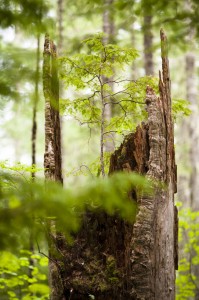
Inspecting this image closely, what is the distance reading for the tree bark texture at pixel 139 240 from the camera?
14.1 ft

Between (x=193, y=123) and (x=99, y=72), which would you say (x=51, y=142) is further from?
(x=193, y=123)

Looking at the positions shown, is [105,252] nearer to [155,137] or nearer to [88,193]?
[155,137]

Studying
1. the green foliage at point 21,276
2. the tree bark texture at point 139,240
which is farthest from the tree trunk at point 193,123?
the tree bark texture at point 139,240

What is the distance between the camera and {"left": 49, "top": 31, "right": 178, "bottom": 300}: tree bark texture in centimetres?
431

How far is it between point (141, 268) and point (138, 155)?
1.37 m

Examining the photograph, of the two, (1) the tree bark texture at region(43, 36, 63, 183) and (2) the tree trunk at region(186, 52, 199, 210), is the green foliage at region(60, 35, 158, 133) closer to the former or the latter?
(1) the tree bark texture at region(43, 36, 63, 183)

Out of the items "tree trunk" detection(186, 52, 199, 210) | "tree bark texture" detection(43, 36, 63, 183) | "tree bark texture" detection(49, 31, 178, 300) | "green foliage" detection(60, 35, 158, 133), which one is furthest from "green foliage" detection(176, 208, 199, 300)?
"tree bark texture" detection(43, 36, 63, 183)

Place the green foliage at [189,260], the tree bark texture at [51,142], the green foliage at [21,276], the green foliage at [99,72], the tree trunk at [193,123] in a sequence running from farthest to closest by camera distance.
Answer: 1. the tree trunk at [193,123]
2. the green foliage at [189,260]
3. the green foliage at [99,72]
4. the tree bark texture at [51,142]
5. the green foliage at [21,276]

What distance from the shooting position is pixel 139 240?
14.1 feet

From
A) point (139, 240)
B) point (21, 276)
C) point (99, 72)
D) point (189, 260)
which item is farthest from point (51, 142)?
point (189, 260)

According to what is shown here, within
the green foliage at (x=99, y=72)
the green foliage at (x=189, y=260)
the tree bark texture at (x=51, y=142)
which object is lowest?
the green foliage at (x=189, y=260)

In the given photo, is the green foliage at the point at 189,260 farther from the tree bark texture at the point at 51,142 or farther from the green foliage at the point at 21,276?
the tree bark texture at the point at 51,142

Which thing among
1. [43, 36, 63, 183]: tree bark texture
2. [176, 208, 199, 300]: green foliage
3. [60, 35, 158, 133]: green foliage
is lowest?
[176, 208, 199, 300]: green foliage

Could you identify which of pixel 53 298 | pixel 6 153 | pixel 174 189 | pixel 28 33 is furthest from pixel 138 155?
pixel 6 153
